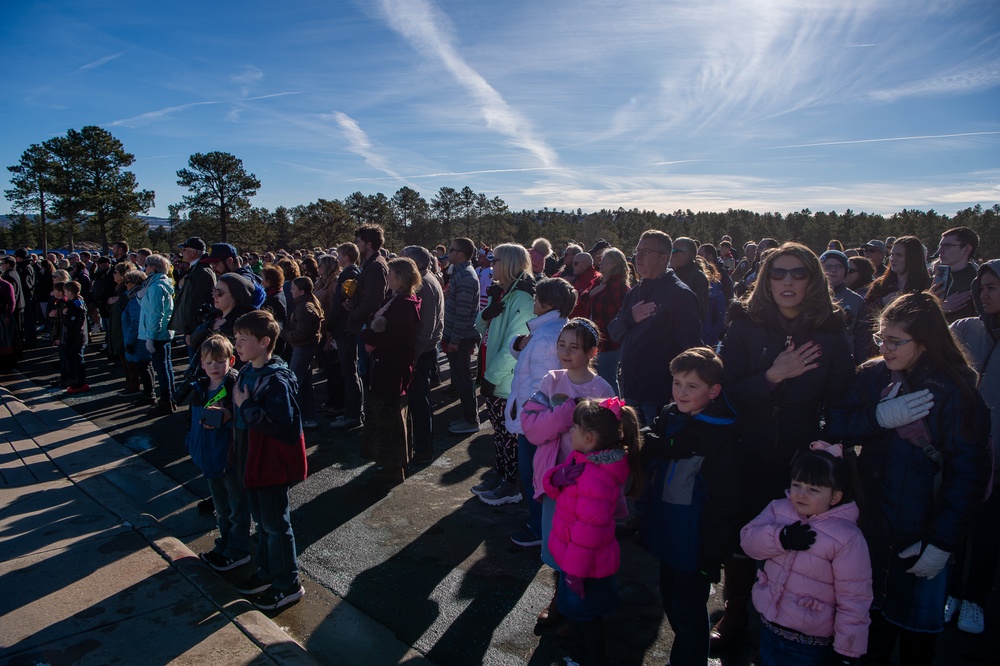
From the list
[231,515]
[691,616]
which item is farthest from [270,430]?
[691,616]

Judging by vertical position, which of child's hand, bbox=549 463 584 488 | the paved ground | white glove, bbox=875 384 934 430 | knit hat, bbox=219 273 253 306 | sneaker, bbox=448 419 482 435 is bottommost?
the paved ground

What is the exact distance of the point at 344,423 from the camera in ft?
21.3

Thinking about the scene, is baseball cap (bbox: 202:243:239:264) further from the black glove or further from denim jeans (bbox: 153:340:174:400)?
the black glove

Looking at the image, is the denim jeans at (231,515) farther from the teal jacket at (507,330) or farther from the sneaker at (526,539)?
the teal jacket at (507,330)

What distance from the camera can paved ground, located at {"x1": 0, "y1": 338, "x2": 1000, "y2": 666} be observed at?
2906 millimetres

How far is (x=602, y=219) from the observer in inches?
2685

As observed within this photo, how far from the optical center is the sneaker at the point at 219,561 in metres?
3.59

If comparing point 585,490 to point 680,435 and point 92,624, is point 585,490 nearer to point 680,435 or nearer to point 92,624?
point 680,435

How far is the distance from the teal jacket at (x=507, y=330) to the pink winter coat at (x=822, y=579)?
2.52m

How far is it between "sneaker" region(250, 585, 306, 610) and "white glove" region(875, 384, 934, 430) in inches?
123

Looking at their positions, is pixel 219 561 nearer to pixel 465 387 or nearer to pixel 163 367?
pixel 465 387

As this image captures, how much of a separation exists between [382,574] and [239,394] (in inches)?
56.0

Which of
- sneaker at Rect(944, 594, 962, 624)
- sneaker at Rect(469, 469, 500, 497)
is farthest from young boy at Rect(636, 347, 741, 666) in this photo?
sneaker at Rect(469, 469, 500, 497)

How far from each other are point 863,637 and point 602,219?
68.6 m
